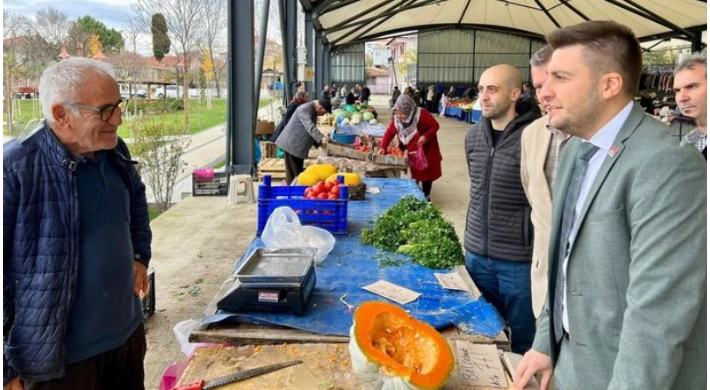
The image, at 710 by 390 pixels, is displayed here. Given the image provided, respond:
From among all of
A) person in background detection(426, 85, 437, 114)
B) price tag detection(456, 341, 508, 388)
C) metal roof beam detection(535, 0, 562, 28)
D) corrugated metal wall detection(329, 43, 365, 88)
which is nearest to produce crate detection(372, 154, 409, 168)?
price tag detection(456, 341, 508, 388)

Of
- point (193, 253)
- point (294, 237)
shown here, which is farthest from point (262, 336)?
point (193, 253)

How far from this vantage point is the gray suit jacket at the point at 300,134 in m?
7.92

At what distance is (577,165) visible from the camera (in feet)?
5.05

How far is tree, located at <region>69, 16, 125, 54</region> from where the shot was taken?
14.8 ft

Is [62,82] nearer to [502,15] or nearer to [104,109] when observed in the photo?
[104,109]

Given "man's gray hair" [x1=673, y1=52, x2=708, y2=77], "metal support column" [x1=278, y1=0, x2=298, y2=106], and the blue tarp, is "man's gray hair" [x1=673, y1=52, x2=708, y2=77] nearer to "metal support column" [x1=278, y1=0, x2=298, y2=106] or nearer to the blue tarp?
the blue tarp

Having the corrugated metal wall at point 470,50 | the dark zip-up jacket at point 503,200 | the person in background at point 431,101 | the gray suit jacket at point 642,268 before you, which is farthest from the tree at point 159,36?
the corrugated metal wall at point 470,50

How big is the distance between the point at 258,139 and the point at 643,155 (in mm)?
9833

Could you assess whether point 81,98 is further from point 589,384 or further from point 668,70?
point 668,70

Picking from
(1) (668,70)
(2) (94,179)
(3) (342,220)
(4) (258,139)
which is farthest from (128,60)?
(1) (668,70)

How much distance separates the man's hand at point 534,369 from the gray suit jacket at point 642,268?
0.83 feet

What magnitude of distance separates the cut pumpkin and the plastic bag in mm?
5253

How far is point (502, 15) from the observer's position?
3141 centimetres

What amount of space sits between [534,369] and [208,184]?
22.8 ft
